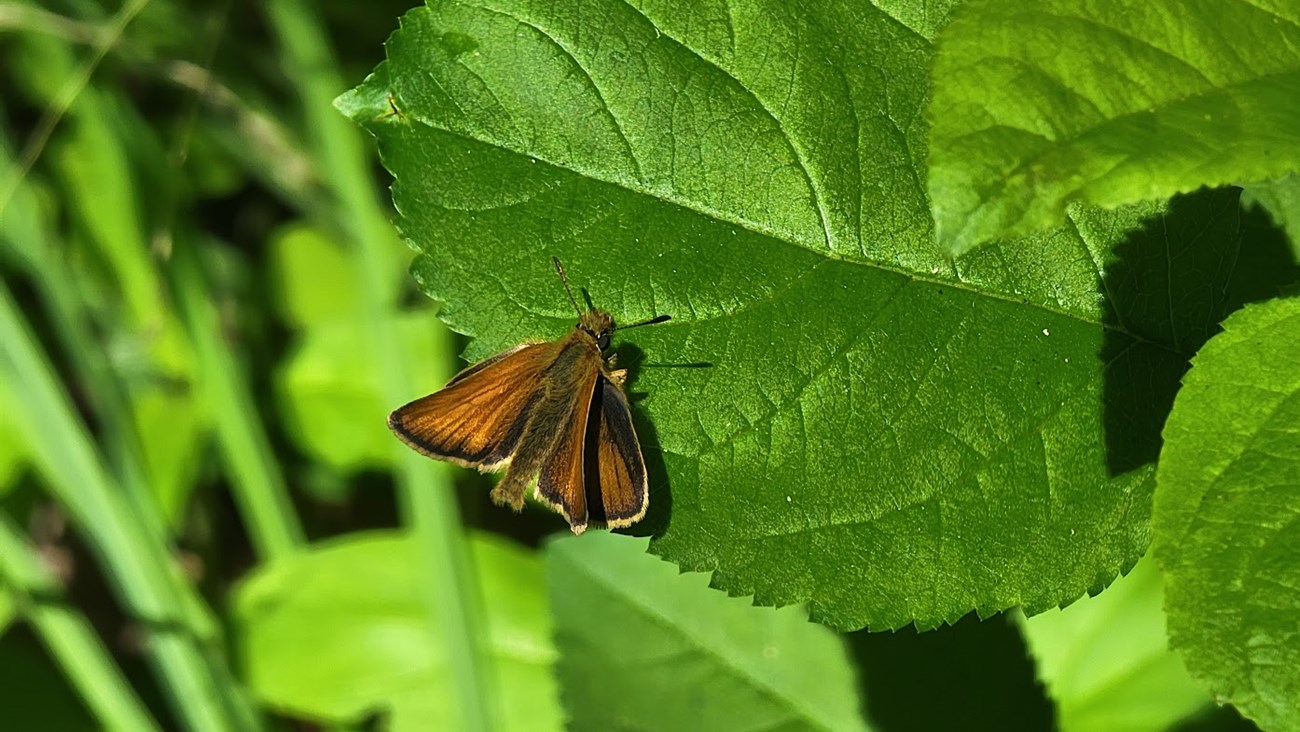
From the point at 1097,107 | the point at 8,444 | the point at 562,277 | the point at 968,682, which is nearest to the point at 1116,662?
the point at 968,682

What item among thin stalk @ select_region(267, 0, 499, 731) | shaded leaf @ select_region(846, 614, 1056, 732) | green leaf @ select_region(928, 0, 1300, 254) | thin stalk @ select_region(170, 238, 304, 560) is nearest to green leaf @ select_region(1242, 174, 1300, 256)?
green leaf @ select_region(928, 0, 1300, 254)

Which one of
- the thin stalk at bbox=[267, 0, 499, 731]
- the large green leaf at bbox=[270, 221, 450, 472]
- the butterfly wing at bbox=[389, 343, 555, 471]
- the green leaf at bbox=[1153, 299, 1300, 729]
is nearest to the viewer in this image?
the green leaf at bbox=[1153, 299, 1300, 729]

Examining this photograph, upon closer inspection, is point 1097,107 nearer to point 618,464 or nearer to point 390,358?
point 618,464

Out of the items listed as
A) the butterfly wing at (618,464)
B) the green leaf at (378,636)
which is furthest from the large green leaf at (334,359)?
the butterfly wing at (618,464)

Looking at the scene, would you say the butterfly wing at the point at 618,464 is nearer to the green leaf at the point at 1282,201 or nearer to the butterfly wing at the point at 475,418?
the butterfly wing at the point at 475,418

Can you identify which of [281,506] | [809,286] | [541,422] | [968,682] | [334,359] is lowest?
[968,682]

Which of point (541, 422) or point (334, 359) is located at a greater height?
point (541, 422)

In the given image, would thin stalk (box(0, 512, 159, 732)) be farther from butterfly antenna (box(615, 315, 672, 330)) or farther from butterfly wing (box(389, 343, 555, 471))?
butterfly antenna (box(615, 315, 672, 330))
